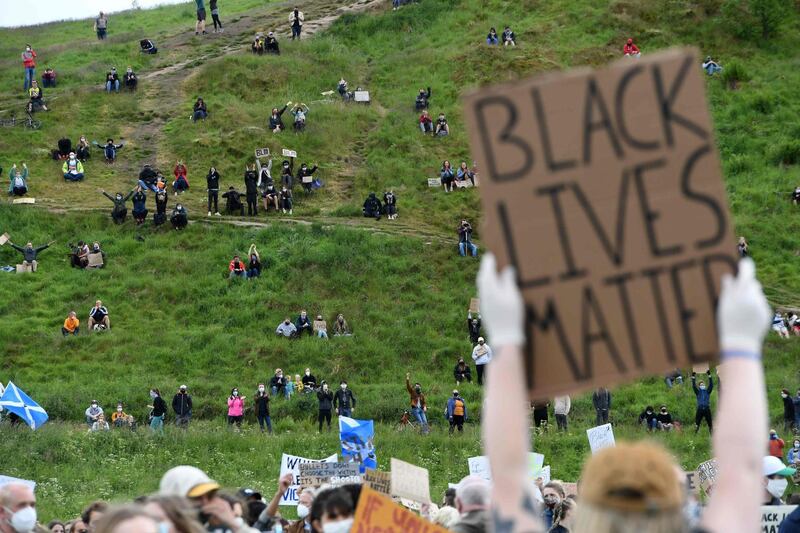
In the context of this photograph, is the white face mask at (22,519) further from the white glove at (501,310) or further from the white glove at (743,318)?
the white glove at (743,318)

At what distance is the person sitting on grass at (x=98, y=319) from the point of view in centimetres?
4068

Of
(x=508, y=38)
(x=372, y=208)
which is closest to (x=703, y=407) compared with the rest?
(x=372, y=208)

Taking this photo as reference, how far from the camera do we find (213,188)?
4781 centimetres

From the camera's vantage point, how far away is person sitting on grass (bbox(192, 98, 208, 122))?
184 ft

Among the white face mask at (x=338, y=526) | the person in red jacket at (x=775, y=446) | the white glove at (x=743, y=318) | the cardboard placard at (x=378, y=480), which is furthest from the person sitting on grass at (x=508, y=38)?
the white glove at (x=743, y=318)

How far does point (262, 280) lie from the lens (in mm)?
44250

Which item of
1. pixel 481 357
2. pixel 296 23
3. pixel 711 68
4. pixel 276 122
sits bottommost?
pixel 481 357

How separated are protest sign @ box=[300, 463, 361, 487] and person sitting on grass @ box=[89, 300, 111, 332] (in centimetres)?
2782

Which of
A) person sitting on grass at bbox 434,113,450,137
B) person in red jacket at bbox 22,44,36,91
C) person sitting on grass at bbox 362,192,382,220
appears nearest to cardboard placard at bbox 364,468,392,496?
person sitting on grass at bbox 362,192,382,220

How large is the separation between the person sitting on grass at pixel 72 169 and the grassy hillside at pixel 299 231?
1.61ft

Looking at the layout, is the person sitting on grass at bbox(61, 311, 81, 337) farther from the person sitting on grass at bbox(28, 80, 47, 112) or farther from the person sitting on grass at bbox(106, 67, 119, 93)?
the person sitting on grass at bbox(106, 67, 119, 93)

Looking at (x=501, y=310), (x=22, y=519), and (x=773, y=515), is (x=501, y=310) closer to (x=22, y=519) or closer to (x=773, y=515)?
(x=22, y=519)

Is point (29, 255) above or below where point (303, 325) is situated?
above

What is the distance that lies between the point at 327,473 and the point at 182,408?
1923cm
